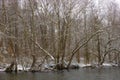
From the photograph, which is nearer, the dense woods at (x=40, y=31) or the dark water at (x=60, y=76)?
the dark water at (x=60, y=76)

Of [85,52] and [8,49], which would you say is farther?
[85,52]

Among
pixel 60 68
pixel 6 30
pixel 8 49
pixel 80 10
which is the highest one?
pixel 80 10

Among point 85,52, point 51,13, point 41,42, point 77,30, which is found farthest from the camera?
point 85,52

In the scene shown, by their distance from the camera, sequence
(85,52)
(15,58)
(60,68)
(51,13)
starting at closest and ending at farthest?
(15,58) < (60,68) < (51,13) < (85,52)

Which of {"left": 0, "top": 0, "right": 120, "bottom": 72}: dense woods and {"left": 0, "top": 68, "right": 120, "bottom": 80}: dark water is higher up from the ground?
{"left": 0, "top": 0, "right": 120, "bottom": 72}: dense woods

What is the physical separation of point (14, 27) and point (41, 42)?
575 centimetres

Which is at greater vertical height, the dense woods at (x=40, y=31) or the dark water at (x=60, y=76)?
the dense woods at (x=40, y=31)

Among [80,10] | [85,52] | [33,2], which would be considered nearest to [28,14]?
[33,2]

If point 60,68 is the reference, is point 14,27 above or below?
above

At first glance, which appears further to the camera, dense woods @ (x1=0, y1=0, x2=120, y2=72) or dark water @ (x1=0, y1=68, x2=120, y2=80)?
dense woods @ (x1=0, y1=0, x2=120, y2=72)

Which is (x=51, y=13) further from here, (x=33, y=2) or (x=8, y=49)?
(x=8, y=49)

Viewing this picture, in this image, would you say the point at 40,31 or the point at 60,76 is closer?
the point at 60,76

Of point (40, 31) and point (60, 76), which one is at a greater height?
point (40, 31)

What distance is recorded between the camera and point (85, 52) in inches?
2176
